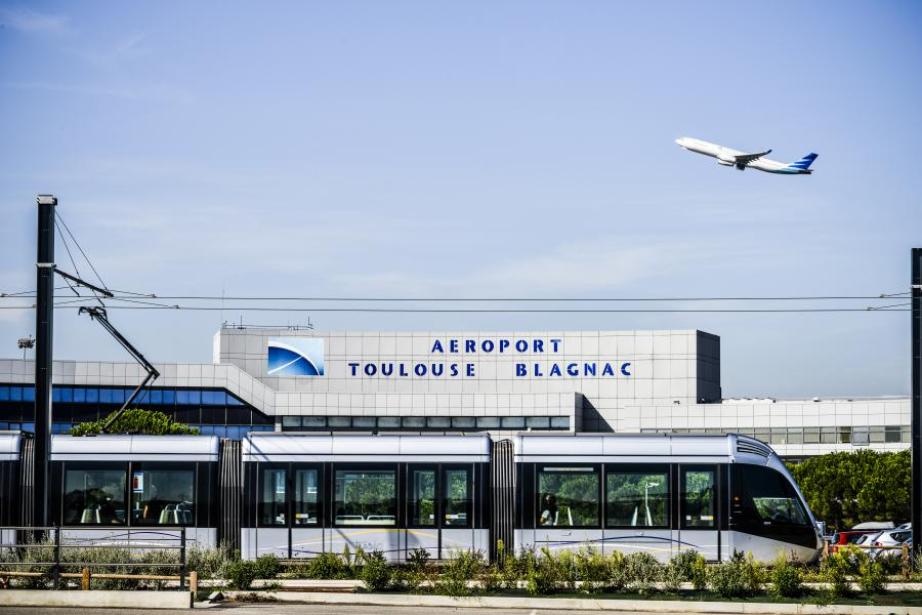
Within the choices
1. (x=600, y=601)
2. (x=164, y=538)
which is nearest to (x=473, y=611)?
(x=600, y=601)

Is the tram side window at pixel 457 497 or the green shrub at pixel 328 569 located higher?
the tram side window at pixel 457 497

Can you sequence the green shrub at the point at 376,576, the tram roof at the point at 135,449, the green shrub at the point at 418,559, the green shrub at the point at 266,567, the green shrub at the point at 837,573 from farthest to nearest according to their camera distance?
the tram roof at the point at 135,449 → the green shrub at the point at 418,559 → the green shrub at the point at 266,567 → the green shrub at the point at 376,576 → the green shrub at the point at 837,573

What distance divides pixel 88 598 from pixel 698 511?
45.4ft

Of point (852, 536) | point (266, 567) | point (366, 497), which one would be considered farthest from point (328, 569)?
point (852, 536)

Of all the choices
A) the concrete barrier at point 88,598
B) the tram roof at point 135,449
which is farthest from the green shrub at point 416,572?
the tram roof at point 135,449

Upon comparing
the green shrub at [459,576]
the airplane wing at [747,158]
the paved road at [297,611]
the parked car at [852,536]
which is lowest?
the parked car at [852,536]

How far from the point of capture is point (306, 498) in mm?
32062

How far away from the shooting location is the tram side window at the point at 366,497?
31891 millimetres

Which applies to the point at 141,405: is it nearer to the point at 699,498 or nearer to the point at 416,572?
the point at 416,572

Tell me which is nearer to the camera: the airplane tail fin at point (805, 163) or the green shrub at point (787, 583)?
the green shrub at point (787, 583)

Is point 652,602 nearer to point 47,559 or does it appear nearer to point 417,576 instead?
point 417,576

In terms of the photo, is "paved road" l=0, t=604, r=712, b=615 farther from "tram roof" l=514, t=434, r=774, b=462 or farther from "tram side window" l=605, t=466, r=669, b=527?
"tram roof" l=514, t=434, r=774, b=462

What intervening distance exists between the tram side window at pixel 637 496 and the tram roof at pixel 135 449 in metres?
9.56

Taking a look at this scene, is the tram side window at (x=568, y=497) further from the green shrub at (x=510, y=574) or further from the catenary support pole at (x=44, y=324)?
the catenary support pole at (x=44, y=324)
